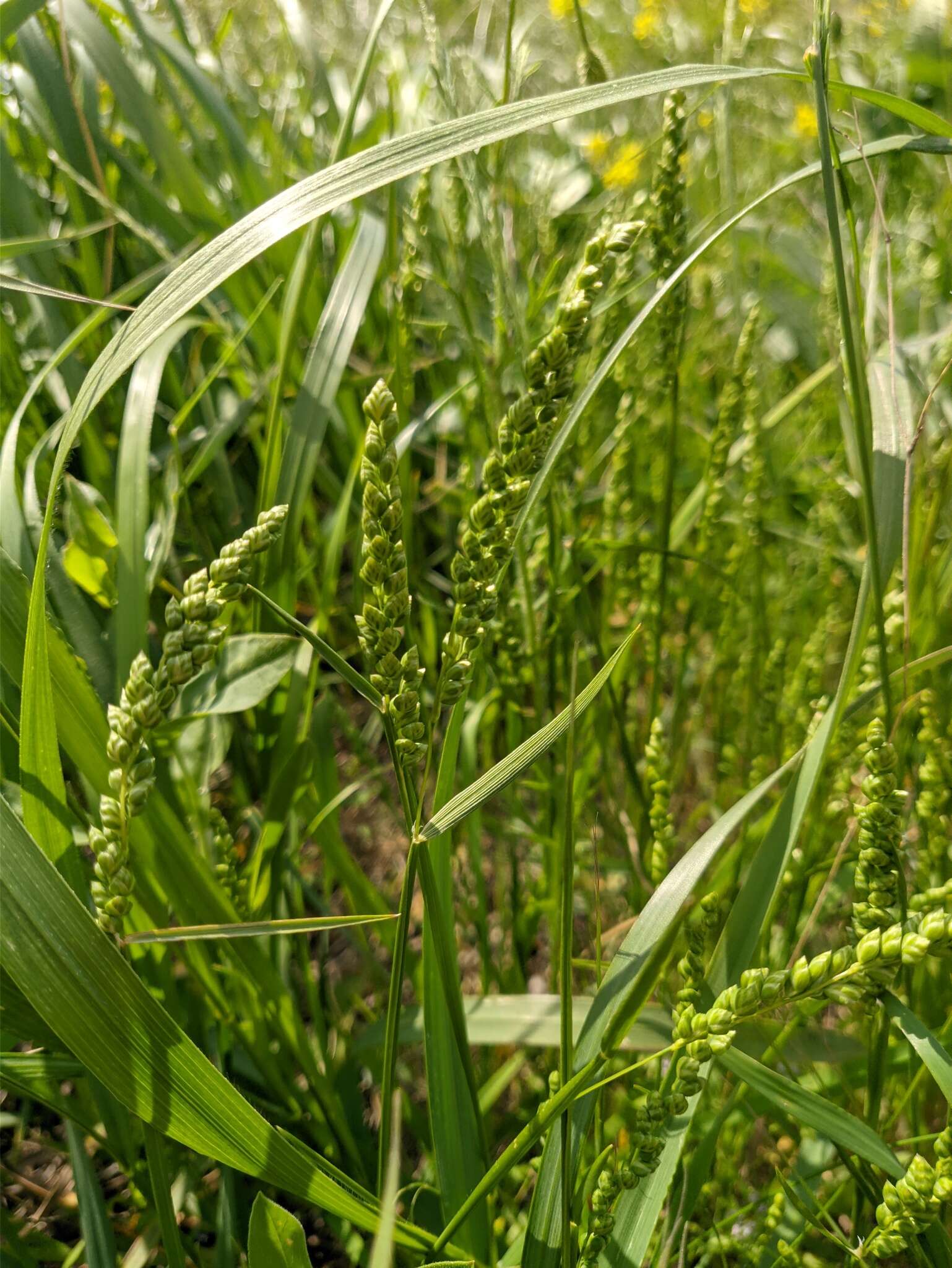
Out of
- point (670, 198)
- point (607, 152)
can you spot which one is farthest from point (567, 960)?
point (607, 152)

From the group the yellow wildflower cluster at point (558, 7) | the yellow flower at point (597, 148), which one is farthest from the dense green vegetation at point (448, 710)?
the yellow wildflower cluster at point (558, 7)

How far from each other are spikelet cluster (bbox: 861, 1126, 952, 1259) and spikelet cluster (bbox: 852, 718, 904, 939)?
0.14m

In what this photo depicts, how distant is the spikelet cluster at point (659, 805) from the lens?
75cm

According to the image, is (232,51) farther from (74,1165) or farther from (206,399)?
(74,1165)

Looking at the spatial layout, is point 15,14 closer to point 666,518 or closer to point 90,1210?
point 666,518

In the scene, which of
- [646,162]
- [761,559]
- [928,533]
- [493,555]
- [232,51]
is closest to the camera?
[493,555]

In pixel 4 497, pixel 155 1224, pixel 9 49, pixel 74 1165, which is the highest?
pixel 9 49

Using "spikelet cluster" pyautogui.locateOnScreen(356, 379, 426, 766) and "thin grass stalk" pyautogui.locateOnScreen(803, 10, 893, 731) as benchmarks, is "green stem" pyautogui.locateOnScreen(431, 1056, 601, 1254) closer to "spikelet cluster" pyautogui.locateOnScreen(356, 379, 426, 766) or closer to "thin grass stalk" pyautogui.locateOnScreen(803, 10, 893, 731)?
"spikelet cluster" pyautogui.locateOnScreen(356, 379, 426, 766)

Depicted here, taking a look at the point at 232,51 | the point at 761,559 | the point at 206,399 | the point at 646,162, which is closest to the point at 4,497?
the point at 206,399

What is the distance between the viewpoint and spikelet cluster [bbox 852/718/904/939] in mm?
549

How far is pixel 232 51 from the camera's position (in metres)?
2.90

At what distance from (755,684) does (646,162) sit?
1.92 metres

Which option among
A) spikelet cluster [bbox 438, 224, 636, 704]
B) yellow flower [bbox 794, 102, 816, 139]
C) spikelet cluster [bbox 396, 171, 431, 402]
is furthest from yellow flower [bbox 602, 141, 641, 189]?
spikelet cluster [bbox 438, 224, 636, 704]

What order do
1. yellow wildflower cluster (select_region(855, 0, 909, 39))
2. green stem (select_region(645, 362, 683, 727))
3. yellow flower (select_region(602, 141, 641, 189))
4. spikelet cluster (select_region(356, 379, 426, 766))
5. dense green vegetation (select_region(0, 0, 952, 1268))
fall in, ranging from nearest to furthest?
spikelet cluster (select_region(356, 379, 426, 766)) → dense green vegetation (select_region(0, 0, 952, 1268)) → green stem (select_region(645, 362, 683, 727)) → yellow flower (select_region(602, 141, 641, 189)) → yellow wildflower cluster (select_region(855, 0, 909, 39))
